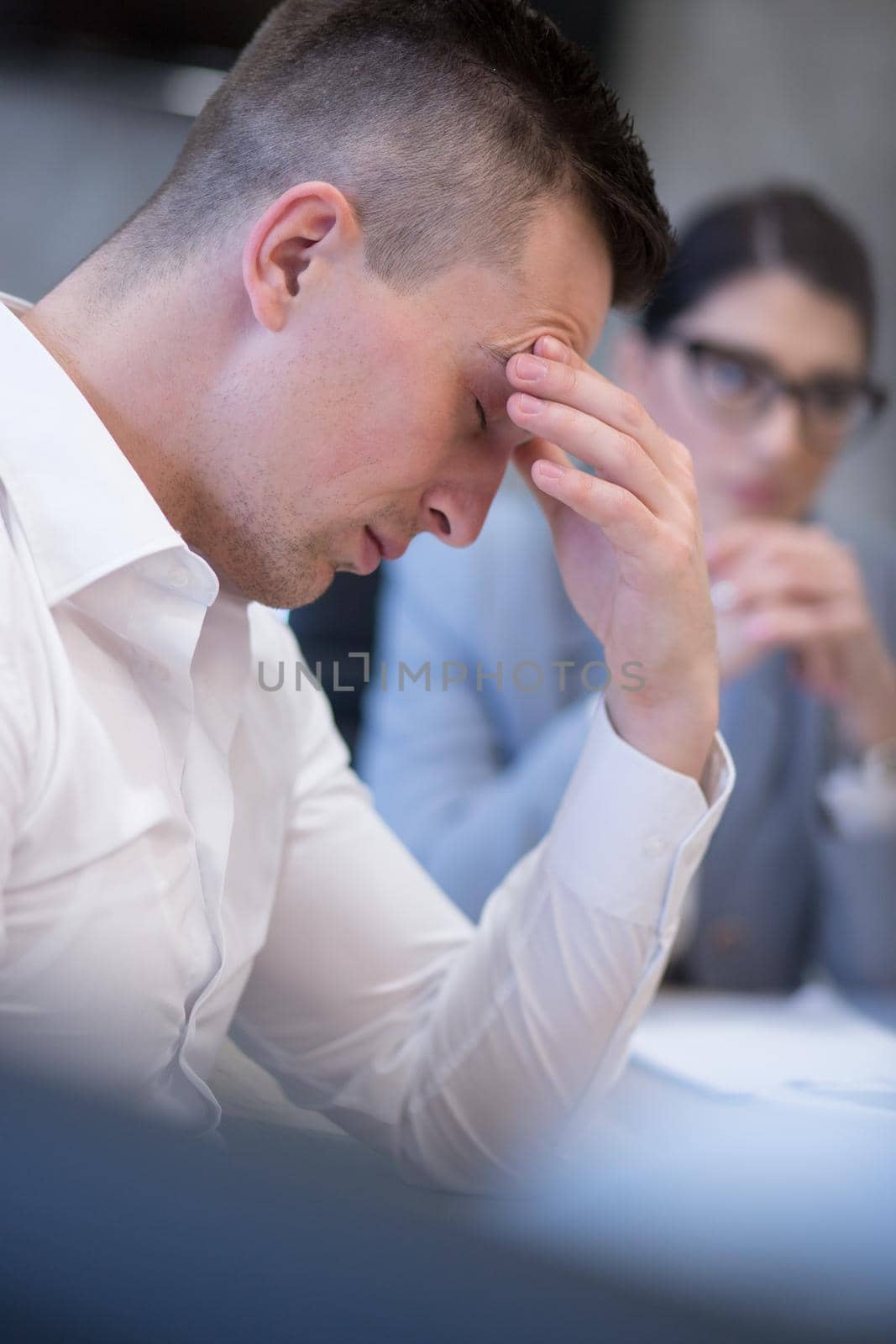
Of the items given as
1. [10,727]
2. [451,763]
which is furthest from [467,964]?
[451,763]

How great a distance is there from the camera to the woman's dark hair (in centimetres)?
150

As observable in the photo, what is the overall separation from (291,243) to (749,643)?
0.77m

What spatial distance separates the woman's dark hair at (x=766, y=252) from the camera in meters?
1.50

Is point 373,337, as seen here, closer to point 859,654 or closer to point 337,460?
point 337,460

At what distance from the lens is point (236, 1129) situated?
0.46 meters

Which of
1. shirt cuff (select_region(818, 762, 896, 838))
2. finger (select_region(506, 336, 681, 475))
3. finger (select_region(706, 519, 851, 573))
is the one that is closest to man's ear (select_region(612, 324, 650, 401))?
finger (select_region(706, 519, 851, 573))

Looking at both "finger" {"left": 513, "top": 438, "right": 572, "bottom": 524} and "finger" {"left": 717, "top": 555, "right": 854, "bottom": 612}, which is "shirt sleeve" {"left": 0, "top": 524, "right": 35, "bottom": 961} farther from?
"finger" {"left": 717, "top": 555, "right": 854, "bottom": 612}

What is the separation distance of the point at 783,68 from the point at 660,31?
0.21m

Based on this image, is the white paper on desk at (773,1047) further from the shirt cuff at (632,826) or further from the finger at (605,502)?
the finger at (605,502)

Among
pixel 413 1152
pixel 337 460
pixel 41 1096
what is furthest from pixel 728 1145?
pixel 41 1096

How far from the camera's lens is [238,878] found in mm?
747

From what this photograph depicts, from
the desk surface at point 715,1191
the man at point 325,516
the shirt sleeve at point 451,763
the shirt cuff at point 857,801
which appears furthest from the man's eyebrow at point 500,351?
the shirt cuff at point 857,801

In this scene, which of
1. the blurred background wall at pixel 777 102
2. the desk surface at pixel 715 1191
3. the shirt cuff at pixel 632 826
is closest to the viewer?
the desk surface at pixel 715 1191
